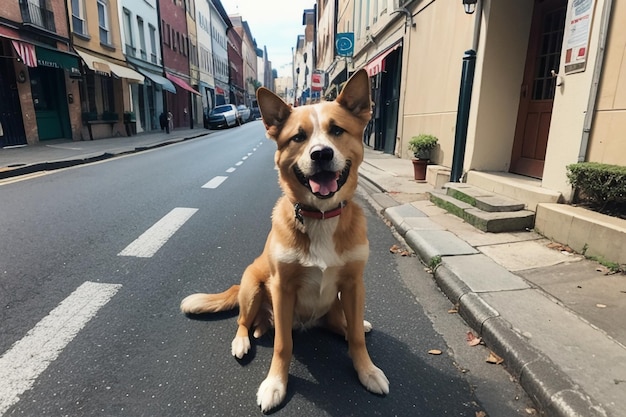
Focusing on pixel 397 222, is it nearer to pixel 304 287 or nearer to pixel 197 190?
pixel 304 287

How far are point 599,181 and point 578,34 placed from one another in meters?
1.89

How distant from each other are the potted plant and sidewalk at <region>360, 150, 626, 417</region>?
3935mm

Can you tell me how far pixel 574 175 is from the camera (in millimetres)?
4473

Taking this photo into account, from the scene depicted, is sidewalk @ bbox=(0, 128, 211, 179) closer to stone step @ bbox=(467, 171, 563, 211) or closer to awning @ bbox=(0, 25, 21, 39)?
awning @ bbox=(0, 25, 21, 39)

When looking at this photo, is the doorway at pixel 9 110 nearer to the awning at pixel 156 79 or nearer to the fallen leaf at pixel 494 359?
the awning at pixel 156 79

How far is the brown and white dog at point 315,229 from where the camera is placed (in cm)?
223

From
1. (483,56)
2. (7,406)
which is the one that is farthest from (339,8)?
(7,406)

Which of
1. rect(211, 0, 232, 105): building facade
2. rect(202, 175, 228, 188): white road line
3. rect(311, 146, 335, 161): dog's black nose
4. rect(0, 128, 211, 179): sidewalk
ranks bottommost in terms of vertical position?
rect(202, 175, 228, 188): white road line

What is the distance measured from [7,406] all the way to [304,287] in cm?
166

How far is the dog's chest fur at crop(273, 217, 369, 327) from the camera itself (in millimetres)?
2236

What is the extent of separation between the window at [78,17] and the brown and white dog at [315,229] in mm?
21049

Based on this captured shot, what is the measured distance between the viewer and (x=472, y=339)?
283 cm

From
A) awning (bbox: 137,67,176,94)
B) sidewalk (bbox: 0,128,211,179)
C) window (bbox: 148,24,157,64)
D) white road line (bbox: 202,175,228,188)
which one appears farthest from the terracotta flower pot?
window (bbox: 148,24,157,64)

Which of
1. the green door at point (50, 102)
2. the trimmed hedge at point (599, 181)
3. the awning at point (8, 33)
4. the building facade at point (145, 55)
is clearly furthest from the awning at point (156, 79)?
the trimmed hedge at point (599, 181)
